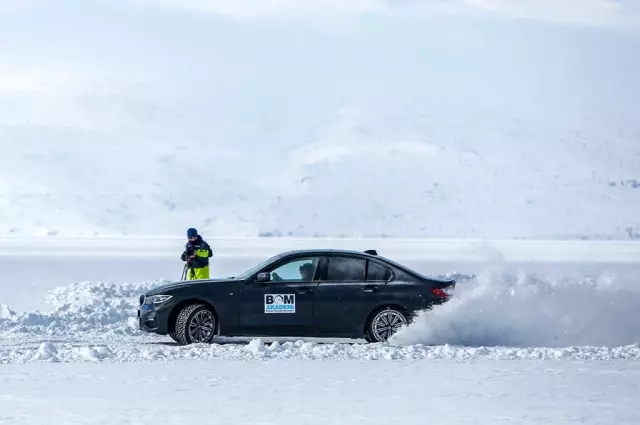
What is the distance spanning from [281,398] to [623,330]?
7.22 metres

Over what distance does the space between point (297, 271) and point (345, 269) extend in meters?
0.68

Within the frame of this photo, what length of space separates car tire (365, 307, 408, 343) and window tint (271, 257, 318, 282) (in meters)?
1.05

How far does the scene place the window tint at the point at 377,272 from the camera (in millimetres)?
15406

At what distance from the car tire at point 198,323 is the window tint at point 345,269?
1740mm

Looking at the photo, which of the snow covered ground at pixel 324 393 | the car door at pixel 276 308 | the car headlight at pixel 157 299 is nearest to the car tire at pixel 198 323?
the car headlight at pixel 157 299

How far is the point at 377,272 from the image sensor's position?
1544 cm

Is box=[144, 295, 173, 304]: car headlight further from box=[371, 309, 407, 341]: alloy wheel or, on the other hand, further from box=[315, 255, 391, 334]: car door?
box=[371, 309, 407, 341]: alloy wheel

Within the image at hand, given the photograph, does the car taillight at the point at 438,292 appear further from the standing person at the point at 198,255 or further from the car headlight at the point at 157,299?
the standing person at the point at 198,255

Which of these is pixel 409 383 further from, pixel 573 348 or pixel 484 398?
pixel 573 348

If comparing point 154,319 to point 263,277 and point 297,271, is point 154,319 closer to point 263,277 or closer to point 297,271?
point 263,277

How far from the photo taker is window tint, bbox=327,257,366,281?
1538 centimetres

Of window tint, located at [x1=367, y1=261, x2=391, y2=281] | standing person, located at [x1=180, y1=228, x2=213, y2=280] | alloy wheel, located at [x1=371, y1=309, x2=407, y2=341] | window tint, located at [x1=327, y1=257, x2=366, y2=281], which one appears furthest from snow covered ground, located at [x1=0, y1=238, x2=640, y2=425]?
standing person, located at [x1=180, y1=228, x2=213, y2=280]

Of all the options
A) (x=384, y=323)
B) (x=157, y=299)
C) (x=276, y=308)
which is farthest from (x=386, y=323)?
(x=157, y=299)

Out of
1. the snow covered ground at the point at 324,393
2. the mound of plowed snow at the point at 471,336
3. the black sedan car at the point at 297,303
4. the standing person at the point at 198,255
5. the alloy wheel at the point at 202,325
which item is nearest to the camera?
the snow covered ground at the point at 324,393
